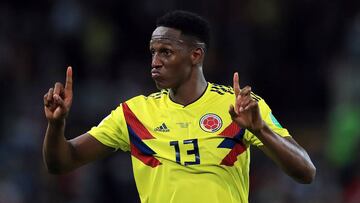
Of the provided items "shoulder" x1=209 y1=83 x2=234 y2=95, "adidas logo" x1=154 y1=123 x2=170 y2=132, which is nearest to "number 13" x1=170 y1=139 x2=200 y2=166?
"adidas logo" x1=154 y1=123 x2=170 y2=132

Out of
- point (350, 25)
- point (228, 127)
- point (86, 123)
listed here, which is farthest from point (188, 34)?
point (350, 25)

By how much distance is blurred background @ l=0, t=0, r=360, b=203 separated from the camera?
13.7m

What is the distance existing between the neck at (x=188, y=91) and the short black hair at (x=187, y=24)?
0.28m

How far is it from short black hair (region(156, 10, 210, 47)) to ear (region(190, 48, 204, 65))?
0.09 metres

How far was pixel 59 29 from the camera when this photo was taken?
1599 centimetres

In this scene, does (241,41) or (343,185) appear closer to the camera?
(343,185)

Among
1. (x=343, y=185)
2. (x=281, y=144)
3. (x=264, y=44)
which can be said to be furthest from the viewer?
(x=264, y=44)

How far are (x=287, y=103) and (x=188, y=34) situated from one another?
319 inches

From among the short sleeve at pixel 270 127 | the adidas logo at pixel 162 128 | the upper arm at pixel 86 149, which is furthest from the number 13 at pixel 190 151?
the upper arm at pixel 86 149

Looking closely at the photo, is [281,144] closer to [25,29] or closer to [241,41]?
[241,41]

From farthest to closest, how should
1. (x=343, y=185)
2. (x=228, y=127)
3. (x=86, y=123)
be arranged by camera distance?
(x=86, y=123), (x=343, y=185), (x=228, y=127)

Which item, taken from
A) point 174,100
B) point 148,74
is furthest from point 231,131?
point 148,74

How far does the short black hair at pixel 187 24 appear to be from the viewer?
24.2 feet

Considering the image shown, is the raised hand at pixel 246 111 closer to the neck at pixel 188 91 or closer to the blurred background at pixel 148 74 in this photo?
the neck at pixel 188 91
